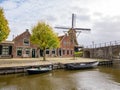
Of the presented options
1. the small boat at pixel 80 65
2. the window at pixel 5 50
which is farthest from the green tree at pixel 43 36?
the window at pixel 5 50

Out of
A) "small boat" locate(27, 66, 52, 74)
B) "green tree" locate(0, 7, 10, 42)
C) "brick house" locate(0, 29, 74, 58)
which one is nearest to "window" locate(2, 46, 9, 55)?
"brick house" locate(0, 29, 74, 58)

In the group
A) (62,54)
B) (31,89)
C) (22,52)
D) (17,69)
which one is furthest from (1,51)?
(31,89)

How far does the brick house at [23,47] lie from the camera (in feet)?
173

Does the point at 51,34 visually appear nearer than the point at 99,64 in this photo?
Yes

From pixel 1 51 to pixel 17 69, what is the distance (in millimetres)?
15492

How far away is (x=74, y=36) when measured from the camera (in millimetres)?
66312

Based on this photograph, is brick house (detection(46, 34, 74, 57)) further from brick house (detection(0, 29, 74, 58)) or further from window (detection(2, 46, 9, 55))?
window (detection(2, 46, 9, 55))

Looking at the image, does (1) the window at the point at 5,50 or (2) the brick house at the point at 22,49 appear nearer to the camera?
(1) the window at the point at 5,50

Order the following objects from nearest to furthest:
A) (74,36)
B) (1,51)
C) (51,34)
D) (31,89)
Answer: (31,89) < (51,34) < (1,51) < (74,36)

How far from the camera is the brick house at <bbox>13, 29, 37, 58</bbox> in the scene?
52834 mm

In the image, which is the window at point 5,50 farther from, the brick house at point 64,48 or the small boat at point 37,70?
the small boat at point 37,70

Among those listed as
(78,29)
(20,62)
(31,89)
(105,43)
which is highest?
(78,29)

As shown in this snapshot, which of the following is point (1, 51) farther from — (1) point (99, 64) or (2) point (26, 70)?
(1) point (99, 64)

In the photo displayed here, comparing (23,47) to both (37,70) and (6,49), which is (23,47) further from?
(37,70)
